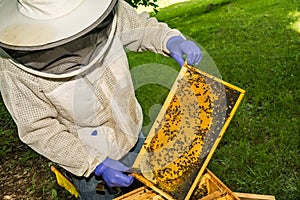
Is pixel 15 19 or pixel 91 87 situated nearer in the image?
pixel 15 19

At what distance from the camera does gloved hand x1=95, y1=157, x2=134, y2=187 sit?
1737 mm

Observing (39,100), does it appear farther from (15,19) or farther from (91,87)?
(15,19)

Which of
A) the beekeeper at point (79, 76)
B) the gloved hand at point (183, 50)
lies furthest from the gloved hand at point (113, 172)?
the gloved hand at point (183, 50)

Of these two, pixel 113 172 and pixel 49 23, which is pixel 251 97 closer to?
pixel 113 172

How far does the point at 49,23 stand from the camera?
1.42 m

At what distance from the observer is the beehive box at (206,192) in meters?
1.72

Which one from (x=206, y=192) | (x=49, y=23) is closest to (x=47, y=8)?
(x=49, y=23)

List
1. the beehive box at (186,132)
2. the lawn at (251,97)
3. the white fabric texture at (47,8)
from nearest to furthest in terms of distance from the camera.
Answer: the white fabric texture at (47,8) → the beehive box at (186,132) → the lawn at (251,97)

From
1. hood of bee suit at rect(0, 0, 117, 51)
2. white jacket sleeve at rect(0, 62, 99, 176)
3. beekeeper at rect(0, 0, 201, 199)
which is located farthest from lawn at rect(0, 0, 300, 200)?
hood of bee suit at rect(0, 0, 117, 51)

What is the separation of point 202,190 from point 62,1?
0.96 metres

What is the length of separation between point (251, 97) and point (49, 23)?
2.19m

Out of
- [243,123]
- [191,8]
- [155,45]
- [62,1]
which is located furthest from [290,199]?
[191,8]

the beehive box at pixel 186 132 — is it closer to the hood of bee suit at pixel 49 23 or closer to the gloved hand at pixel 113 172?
the gloved hand at pixel 113 172

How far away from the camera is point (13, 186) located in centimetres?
316
